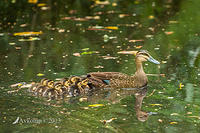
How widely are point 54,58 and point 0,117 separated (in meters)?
2.92

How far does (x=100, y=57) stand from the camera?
9523 mm

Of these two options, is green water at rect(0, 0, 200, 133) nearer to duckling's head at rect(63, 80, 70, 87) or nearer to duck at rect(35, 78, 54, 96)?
duck at rect(35, 78, 54, 96)

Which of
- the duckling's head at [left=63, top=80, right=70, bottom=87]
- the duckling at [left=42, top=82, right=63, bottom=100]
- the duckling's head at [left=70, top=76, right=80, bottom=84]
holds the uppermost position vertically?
the duckling's head at [left=70, top=76, right=80, bottom=84]

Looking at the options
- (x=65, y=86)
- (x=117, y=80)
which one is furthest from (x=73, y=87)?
(x=117, y=80)

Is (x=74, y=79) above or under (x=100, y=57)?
above

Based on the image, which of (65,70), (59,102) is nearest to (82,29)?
(65,70)

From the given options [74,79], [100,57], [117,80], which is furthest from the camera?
[100,57]

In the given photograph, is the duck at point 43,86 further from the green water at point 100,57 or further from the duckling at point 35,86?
the green water at point 100,57

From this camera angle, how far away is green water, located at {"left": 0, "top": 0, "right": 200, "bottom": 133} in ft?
21.9

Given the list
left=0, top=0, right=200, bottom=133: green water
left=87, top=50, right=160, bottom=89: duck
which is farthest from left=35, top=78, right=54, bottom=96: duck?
left=87, top=50, right=160, bottom=89: duck

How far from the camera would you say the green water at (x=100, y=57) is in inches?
263

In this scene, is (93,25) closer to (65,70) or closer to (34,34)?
(34,34)

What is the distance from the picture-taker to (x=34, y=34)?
11125 millimetres

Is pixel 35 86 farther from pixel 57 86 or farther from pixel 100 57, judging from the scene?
pixel 100 57
